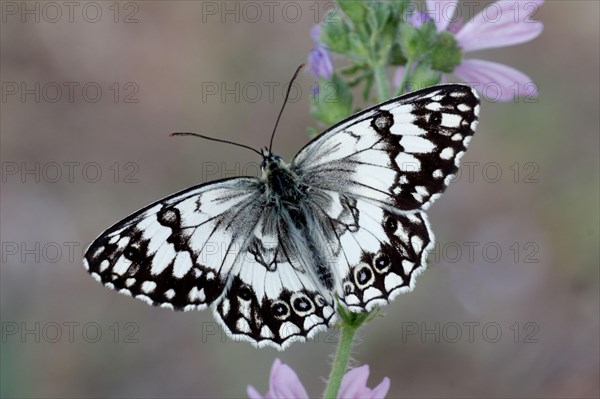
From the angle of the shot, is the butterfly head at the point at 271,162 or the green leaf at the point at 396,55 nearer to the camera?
the butterfly head at the point at 271,162

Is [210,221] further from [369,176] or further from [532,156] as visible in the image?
[532,156]

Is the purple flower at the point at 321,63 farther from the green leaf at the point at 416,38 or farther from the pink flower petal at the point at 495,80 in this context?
the pink flower petal at the point at 495,80

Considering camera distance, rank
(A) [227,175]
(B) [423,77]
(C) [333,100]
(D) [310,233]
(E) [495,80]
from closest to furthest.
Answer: (D) [310,233] < (B) [423,77] < (C) [333,100] < (E) [495,80] < (A) [227,175]

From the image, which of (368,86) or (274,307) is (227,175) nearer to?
(368,86)

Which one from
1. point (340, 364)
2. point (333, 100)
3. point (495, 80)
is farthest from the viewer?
point (495, 80)

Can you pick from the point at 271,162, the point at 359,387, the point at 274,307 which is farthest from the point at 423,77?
the point at 359,387

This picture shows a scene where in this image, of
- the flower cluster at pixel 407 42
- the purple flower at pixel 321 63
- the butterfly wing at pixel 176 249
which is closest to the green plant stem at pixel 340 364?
the butterfly wing at pixel 176 249

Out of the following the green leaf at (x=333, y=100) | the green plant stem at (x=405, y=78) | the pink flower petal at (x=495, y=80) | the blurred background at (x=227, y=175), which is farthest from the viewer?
the blurred background at (x=227, y=175)
